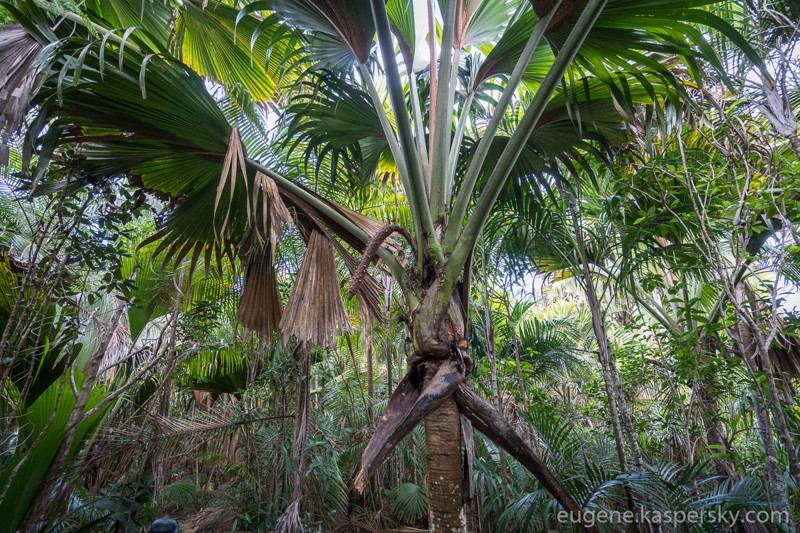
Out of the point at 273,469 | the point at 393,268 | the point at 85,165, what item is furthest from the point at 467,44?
the point at 273,469

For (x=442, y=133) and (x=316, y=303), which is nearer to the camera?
(x=442, y=133)

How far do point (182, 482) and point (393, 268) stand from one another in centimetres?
509

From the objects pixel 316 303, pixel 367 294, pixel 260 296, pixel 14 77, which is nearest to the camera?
pixel 14 77

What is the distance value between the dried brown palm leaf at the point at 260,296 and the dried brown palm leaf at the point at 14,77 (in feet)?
4.75

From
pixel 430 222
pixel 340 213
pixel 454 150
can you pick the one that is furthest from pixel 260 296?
pixel 454 150

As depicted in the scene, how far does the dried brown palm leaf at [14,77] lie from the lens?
5.12 ft

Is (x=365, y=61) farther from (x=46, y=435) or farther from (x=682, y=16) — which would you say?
(x=46, y=435)

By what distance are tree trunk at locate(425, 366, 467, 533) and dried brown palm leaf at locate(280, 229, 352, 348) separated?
84 centimetres

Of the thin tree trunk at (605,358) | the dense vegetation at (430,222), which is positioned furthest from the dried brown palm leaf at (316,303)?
the thin tree trunk at (605,358)

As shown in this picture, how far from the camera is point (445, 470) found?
5.31 feet

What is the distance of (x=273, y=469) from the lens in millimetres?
3654

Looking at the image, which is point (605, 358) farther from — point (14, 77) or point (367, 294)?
point (14, 77)

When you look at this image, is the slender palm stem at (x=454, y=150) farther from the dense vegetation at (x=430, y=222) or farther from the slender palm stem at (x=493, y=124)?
the slender palm stem at (x=493, y=124)

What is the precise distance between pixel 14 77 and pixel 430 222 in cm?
205
